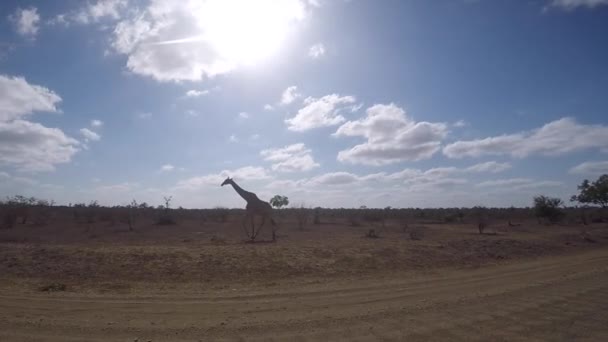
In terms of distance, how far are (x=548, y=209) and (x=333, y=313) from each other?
51.3 metres

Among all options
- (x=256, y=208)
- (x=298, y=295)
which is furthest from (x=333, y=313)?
(x=256, y=208)

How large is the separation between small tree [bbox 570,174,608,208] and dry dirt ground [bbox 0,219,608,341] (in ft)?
183

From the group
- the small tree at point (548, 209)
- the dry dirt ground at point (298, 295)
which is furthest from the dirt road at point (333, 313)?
the small tree at point (548, 209)

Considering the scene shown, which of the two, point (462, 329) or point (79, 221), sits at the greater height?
point (79, 221)

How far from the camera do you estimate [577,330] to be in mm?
8602

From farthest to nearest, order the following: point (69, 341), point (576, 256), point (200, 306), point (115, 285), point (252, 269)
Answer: point (576, 256) → point (252, 269) → point (115, 285) → point (200, 306) → point (69, 341)

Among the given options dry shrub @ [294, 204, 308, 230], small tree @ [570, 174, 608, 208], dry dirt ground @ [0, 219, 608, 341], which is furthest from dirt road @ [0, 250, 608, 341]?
small tree @ [570, 174, 608, 208]

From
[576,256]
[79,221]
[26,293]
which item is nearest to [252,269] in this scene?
[26,293]

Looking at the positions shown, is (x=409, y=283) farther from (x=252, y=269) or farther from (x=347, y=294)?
(x=252, y=269)

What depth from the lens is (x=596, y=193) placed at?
68.9 m

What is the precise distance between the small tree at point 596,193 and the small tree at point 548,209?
775 inches

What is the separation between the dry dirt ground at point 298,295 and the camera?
8.41 metres

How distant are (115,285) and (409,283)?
28.8 feet

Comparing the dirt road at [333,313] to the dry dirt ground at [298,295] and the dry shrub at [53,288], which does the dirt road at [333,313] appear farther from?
the dry shrub at [53,288]
